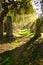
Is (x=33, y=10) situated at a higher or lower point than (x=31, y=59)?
higher

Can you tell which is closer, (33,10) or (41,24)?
(41,24)

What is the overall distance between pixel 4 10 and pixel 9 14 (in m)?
2.18

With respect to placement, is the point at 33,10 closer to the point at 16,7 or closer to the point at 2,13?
the point at 16,7

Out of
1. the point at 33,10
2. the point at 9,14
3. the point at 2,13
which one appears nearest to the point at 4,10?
the point at 2,13

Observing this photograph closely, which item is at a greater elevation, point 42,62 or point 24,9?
point 24,9

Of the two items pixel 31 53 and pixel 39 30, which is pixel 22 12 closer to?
pixel 39 30

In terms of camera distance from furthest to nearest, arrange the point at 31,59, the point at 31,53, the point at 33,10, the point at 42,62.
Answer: the point at 33,10, the point at 31,53, the point at 31,59, the point at 42,62

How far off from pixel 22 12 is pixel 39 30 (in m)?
8.89

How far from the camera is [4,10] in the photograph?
981 inches

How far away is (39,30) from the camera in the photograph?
1881cm

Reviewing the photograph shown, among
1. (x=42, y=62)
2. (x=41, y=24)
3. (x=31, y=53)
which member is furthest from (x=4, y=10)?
(x=42, y=62)

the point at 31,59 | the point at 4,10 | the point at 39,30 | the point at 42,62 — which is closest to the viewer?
the point at 42,62

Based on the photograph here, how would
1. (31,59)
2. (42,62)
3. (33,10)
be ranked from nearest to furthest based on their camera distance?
(42,62)
(31,59)
(33,10)

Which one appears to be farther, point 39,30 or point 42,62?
point 39,30
